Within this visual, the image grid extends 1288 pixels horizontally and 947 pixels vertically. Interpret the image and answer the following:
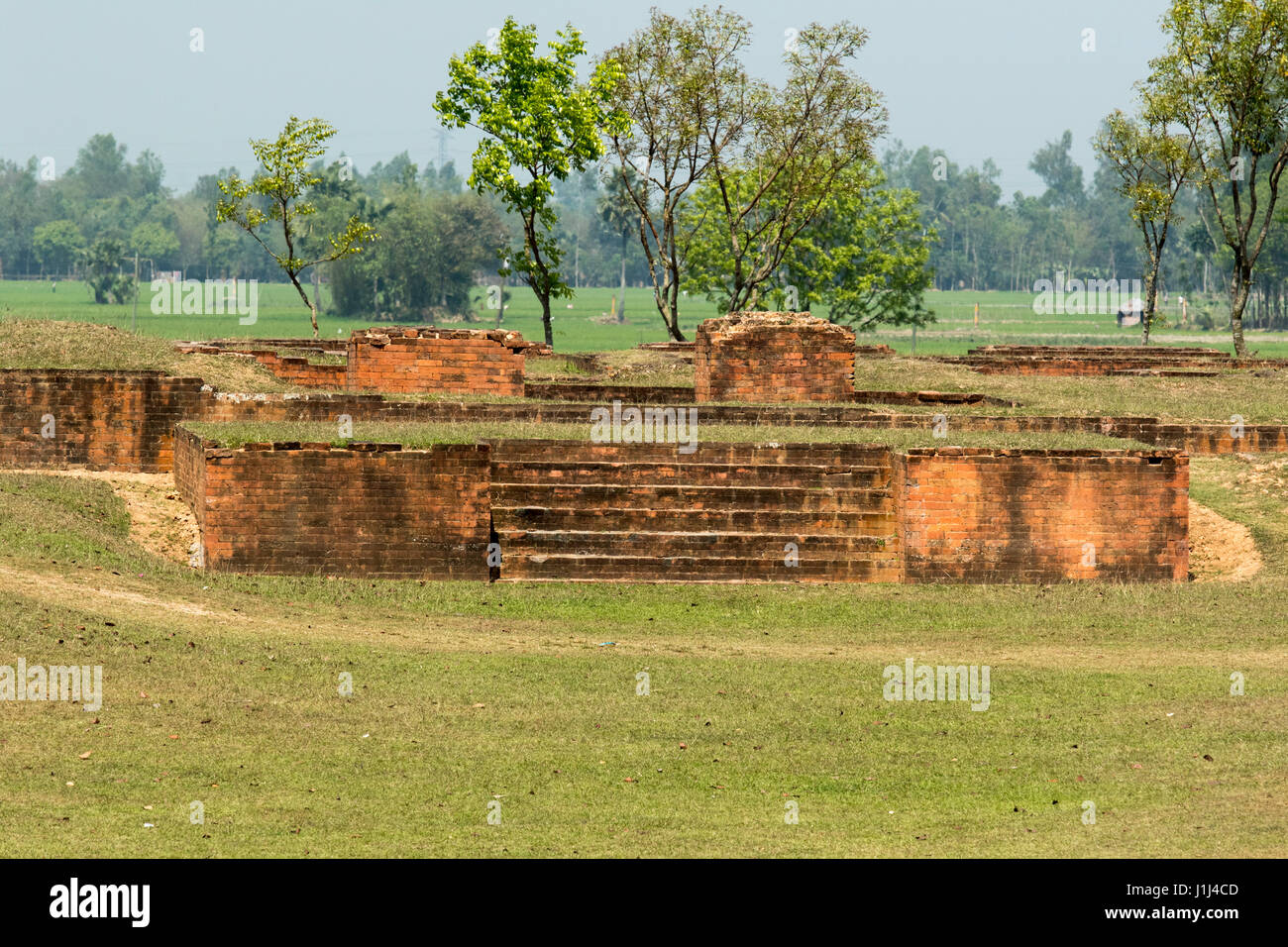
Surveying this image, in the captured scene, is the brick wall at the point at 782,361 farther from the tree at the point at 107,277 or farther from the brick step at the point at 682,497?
the tree at the point at 107,277

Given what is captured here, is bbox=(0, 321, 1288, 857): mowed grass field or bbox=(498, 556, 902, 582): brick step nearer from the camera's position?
bbox=(0, 321, 1288, 857): mowed grass field

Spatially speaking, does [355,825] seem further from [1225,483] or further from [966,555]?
[1225,483]

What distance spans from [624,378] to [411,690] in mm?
14450

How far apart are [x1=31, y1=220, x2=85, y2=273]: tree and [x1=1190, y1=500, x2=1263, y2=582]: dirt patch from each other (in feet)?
359

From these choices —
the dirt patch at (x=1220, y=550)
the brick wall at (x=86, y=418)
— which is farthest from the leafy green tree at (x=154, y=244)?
the dirt patch at (x=1220, y=550)

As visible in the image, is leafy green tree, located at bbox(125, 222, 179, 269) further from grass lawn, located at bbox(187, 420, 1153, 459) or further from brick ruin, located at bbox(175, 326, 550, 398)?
grass lawn, located at bbox(187, 420, 1153, 459)

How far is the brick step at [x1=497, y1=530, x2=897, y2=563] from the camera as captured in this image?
40.1 ft

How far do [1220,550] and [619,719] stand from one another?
24.3 ft

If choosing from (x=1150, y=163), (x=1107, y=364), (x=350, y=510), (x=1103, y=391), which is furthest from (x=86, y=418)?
(x=1150, y=163)
